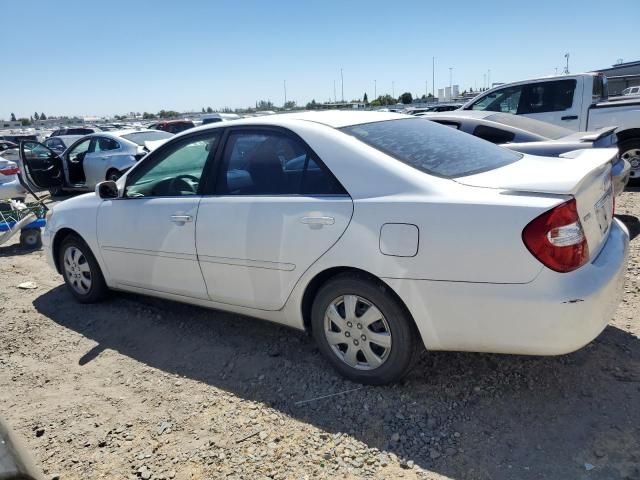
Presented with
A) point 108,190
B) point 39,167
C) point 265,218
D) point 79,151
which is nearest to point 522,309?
point 265,218

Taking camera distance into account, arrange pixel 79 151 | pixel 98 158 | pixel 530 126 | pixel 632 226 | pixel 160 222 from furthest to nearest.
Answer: pixel 79 151
pixel 98 158
pixel 530 126
pixel 632 226
pixel 160 222

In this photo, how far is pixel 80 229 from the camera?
4.61 meters

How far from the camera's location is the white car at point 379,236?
2510 millimetres

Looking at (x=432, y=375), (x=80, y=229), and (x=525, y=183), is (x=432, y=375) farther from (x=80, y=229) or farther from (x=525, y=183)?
(x=80, y=229)

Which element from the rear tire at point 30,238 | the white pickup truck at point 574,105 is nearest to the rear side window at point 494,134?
the white pickup truck at point 574,105

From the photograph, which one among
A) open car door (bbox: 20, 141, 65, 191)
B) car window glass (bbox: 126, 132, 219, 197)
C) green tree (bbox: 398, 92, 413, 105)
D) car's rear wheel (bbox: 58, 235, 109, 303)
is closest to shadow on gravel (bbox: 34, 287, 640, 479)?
car's rear wheel (bbox: 58, 235, 109, 303)

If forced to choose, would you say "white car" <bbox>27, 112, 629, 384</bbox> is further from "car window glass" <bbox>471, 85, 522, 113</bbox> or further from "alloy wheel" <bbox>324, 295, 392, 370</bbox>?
"car window glass" <bbox>471, 85, 522, 113</bbox>

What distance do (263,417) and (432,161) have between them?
178 centimetres

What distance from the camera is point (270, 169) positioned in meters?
3.43

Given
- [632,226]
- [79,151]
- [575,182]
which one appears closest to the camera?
[575,182]

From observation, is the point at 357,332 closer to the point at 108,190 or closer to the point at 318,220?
the point at 318,220

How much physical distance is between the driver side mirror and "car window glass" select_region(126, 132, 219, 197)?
0.41ft

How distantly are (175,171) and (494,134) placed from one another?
420 centimetres

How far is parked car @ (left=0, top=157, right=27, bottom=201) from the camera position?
8.77 meters
